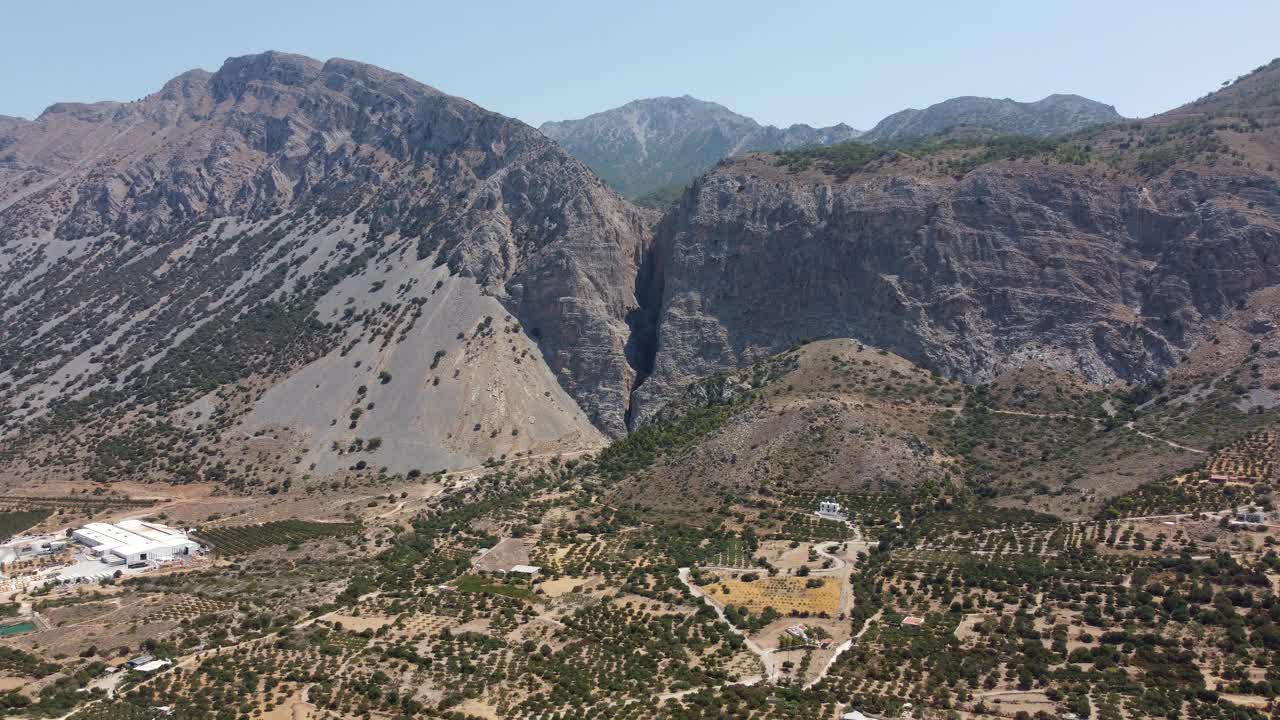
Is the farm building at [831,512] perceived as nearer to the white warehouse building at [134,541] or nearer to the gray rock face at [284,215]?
the gray rock face at [284,215]

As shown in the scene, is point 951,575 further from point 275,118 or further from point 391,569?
point 275,118

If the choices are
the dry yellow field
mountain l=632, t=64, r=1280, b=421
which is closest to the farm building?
the dry yellow field

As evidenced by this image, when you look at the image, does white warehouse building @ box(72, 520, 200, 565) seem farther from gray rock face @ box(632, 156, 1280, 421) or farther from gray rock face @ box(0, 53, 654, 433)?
gray rock face @ box(632, 156, 1280, 421)

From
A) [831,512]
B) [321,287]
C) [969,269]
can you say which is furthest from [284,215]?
[831,512]

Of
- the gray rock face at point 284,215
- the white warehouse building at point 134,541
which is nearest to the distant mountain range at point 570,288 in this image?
the gray rock face at point 284,215

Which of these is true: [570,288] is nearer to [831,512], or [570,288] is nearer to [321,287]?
[321,287]

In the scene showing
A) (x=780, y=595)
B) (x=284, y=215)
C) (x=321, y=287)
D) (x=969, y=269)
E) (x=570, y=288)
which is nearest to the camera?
(x=780, y=595)
